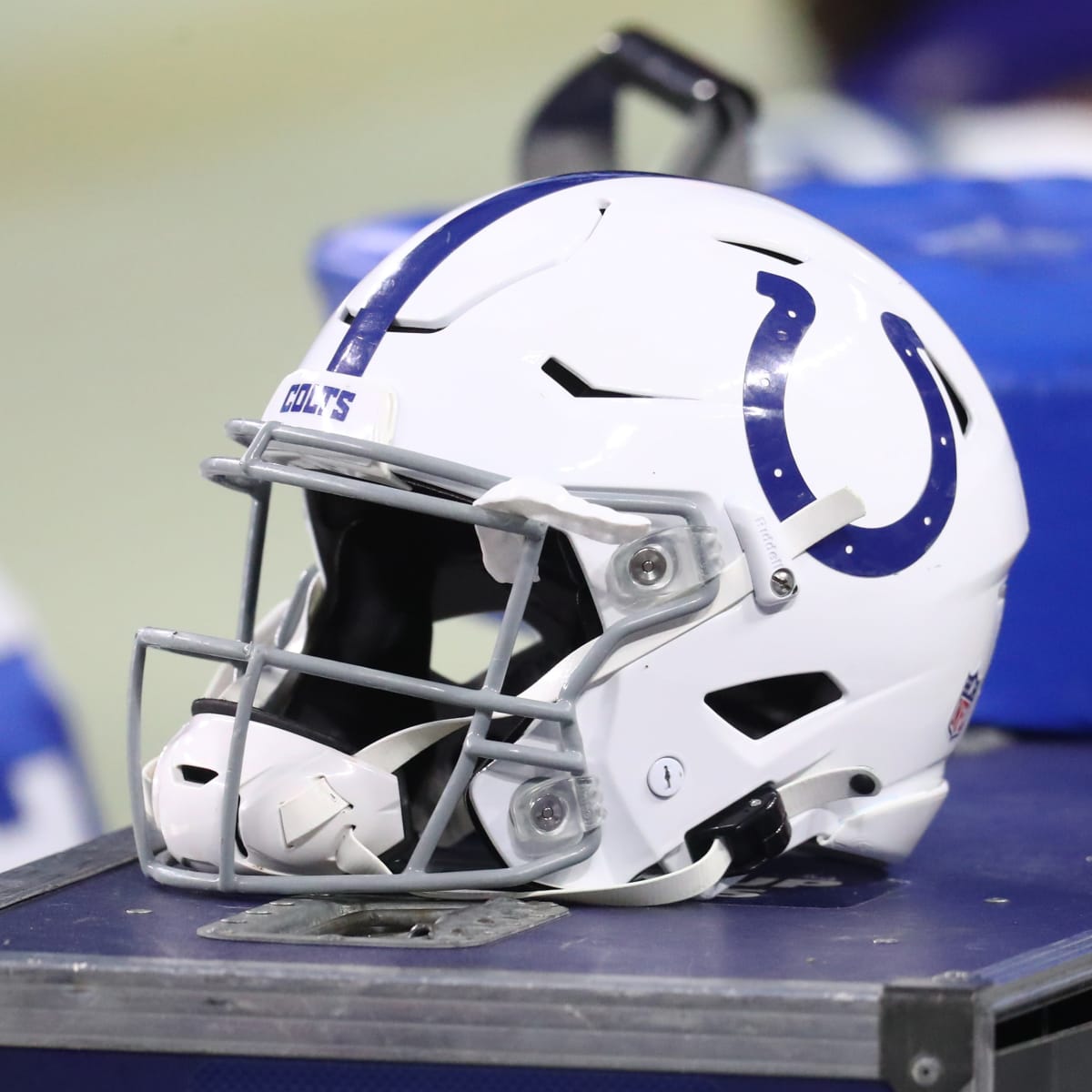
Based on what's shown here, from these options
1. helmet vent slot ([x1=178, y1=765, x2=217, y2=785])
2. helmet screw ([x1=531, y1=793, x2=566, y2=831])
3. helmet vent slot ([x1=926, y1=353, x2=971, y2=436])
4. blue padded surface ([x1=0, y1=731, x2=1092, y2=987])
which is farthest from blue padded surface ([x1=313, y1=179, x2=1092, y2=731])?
helmet vent slot ([x1=178, y1=765, x2=217, y2=785])

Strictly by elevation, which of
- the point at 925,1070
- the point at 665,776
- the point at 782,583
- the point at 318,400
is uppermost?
the point at 318,400

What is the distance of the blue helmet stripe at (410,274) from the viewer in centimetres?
103

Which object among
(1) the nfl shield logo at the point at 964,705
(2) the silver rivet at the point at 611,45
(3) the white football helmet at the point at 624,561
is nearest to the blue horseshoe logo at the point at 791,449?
(3) the white football helmet at the point at 624,561

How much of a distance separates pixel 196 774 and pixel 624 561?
285 millimetres

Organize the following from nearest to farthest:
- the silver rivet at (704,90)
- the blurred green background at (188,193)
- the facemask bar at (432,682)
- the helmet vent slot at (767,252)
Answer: the facemask bar at (432,682) → the helmet vent slot at (767,252) → the silver rivet at (704,90) → the blurred green background at (188,193)

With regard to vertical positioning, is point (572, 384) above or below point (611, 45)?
below

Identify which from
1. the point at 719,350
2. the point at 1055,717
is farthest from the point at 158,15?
the point at 719,350

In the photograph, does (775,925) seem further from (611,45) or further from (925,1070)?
(611,45)

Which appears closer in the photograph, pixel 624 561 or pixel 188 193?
pixel 624 561

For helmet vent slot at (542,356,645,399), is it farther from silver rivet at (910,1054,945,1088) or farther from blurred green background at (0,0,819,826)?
blurred green background at (0,0,819,826)

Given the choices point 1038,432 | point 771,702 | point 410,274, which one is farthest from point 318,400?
point 1038,432

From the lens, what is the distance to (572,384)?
100 cm

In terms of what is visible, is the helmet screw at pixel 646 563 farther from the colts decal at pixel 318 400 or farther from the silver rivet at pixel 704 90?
the silver rivet at pixel 704 90

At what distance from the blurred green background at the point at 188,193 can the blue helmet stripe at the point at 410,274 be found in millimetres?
1795
